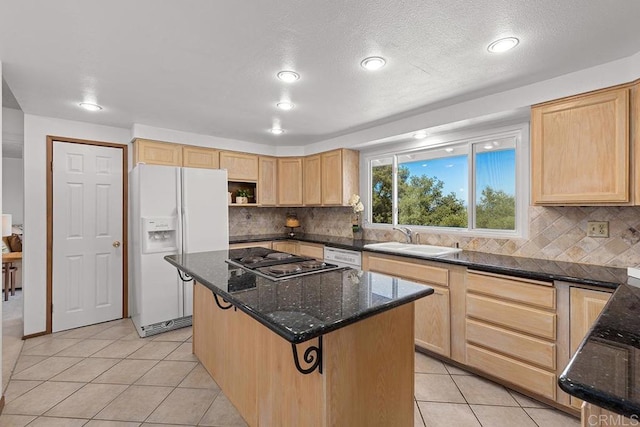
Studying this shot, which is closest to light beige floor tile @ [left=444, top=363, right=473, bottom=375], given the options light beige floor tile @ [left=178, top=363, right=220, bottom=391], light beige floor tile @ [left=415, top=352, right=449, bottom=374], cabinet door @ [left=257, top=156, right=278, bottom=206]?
light beige floor tile @ [left=415, top=352, right=449, bottom=374]

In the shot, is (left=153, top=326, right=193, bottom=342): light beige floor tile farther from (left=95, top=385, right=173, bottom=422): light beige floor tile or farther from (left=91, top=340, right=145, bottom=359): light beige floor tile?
(left=95, top=385, right=173, bottom=422): light beige floor tile

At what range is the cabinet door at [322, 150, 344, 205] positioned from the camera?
160 inches

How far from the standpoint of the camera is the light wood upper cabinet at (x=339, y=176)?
4.05m

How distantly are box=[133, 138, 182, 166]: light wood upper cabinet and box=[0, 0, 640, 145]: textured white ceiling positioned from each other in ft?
2.07

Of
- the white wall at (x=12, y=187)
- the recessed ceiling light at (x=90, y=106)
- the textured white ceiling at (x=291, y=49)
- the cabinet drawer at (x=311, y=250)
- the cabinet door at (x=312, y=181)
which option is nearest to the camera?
the textured white ceiling at (x=291, y=49)

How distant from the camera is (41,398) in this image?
2160mm

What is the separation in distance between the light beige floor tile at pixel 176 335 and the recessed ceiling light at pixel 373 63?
301 centimetres

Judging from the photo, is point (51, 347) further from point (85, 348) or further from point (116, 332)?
point (116, 332)

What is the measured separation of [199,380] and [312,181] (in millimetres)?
2840

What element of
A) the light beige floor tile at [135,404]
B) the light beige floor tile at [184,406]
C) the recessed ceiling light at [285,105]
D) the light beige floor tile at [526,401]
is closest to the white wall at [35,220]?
the light beige floor tile at [135,404]

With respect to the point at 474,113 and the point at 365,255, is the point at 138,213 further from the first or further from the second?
the point at 474,113

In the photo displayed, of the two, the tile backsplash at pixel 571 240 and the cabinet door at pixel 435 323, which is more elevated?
the tile backsplash at pixel 571 240

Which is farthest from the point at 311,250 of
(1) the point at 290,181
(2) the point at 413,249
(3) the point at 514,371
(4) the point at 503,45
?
(4) the point at 503,45

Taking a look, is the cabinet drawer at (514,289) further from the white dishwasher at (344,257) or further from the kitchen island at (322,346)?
the white dishwasher at (344,257)
